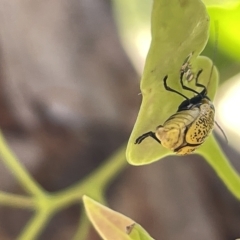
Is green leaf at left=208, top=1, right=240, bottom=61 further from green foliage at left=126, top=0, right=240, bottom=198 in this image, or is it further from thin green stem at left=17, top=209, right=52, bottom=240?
thin green stem at left=17, top=209, right=52, bottom=240

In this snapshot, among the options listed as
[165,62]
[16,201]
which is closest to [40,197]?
[16,201]

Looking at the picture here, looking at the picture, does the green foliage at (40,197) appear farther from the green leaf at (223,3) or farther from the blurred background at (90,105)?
the green leaf at (223,3)

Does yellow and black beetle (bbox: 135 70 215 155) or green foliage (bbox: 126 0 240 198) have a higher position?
green foliage (bbox: 126 0 240 198)

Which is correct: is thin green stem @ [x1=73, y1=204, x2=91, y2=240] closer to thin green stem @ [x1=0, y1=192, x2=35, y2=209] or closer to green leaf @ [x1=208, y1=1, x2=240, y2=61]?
thin green stem @ [x1=0, y1=192, x2=35, y2=209]

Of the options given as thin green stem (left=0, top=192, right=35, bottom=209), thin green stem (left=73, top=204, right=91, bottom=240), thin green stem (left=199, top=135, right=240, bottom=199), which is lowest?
thin green stem (left=199, top=135, right=240, bottom=199)

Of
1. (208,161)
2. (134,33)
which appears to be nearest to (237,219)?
(208,161)

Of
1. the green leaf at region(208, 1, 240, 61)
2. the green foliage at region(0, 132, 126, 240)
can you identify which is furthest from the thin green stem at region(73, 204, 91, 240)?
the green leaf at region(208, 1, 240, 61)
